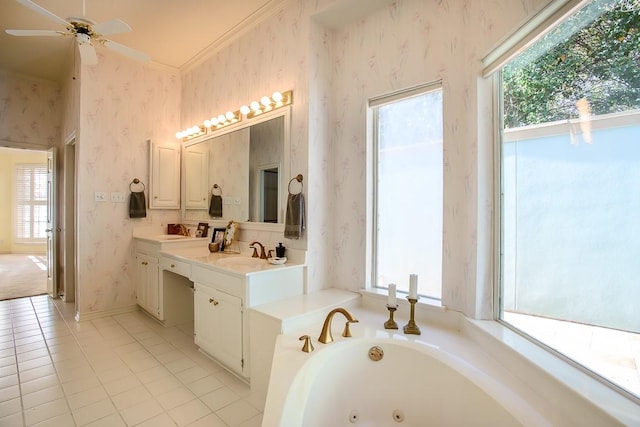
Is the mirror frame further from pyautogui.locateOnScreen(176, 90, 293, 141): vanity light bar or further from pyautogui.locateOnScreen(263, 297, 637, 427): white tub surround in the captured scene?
pyautogui.locateOnScreen(263, 297, 637, 427): white tub surround

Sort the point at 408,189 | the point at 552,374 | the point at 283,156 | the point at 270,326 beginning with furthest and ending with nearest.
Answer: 1. the point at 283,156
2. the point at 408,189
3. the point at 270,326
4. the point at 552,374

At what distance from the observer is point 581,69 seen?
4.02 feet

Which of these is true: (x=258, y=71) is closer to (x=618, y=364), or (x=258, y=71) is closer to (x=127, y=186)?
(x=127, y=186)

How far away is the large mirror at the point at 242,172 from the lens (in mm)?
2533

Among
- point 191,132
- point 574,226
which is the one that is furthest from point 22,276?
point 574,226

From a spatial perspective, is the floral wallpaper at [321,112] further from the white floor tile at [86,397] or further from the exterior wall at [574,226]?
the white floor tile at [86,397]

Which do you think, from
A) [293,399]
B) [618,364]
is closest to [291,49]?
[293,399]

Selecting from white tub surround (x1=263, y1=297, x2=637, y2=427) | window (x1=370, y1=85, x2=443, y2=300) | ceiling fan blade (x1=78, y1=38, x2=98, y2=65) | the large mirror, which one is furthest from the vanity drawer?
ceiling fan blade (x1=78, y1=38, x2=98, y2=65)

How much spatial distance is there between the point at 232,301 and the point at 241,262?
16.5 inches

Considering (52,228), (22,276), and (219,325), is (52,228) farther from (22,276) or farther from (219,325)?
(219,325)

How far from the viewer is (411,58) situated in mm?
2039

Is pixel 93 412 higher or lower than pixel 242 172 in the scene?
lower

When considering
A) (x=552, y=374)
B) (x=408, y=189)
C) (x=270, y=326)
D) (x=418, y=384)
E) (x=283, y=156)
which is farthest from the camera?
(x=283, y=156)

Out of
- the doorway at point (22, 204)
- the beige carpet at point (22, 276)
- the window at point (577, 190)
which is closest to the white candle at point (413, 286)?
the window at point (577, 190)
